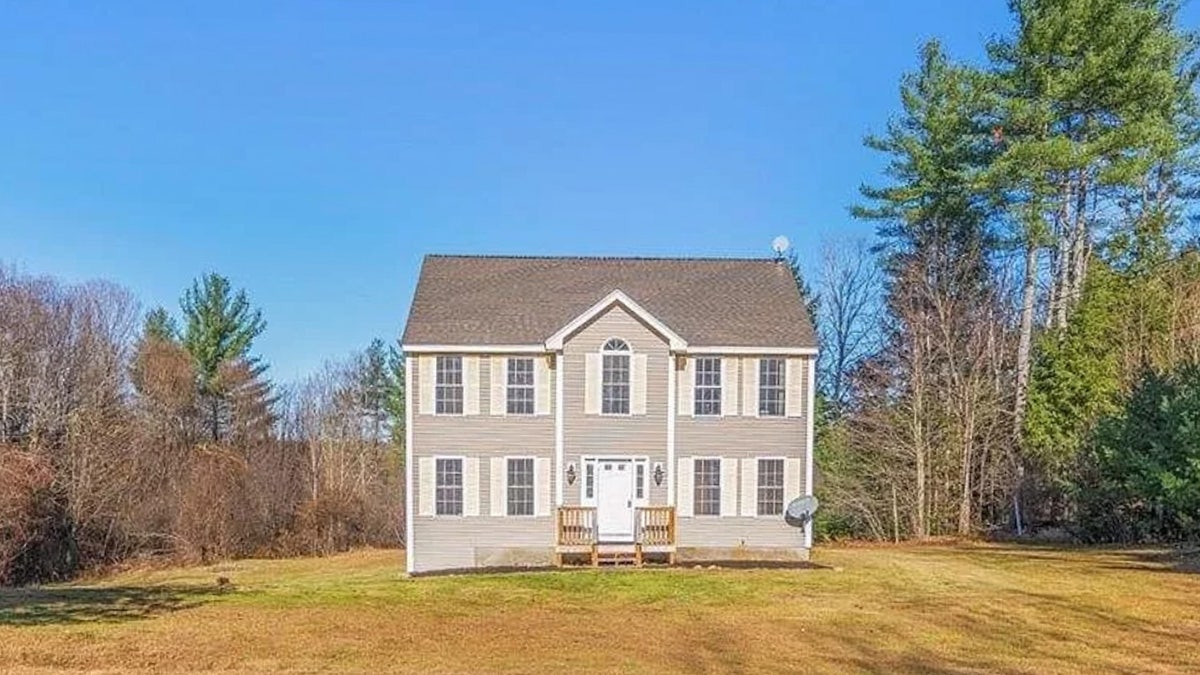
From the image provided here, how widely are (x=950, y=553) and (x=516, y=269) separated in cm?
1306

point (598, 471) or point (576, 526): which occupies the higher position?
point (598, 471)

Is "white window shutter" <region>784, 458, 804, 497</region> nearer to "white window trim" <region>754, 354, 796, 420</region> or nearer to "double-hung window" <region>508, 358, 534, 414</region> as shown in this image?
"white window trim" <region>754, 354, 796, 420</region>

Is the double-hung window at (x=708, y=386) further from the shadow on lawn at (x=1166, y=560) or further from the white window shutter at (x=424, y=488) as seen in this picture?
the shadow on lawn at (x=1166, y=560)

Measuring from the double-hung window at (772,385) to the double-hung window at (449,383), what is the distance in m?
7.04

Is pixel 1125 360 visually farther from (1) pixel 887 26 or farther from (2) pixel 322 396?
(2) pixel 322 396

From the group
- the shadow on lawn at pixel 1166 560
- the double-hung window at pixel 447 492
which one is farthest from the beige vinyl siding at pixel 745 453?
the shadow on lawn at pixel 1166 560

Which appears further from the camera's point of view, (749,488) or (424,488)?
(749,488)

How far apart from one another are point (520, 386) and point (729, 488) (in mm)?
5397

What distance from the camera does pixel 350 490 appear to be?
1284 inches

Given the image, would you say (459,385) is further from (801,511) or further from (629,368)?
(801,511)

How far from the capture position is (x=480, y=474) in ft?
61.8

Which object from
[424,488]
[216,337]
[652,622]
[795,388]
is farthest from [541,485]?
[216,337]

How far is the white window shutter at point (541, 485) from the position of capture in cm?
1883

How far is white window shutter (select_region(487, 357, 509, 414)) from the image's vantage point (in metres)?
19.0
